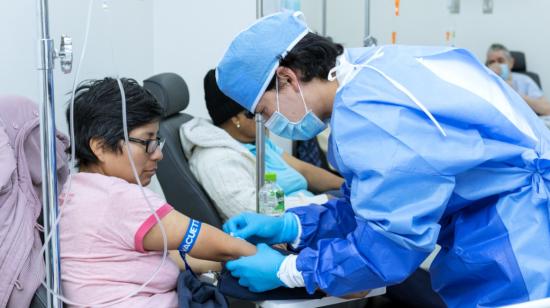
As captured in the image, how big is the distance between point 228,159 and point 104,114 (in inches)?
33.3

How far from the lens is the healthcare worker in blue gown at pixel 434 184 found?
1.26 metres

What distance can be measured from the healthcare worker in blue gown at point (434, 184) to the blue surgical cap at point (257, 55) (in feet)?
0.48

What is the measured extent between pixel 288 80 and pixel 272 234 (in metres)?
0.39

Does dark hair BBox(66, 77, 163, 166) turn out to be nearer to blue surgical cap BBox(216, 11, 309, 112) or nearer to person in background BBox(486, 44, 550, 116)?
blue surgical cap BBox(216, 11, 309, 112)

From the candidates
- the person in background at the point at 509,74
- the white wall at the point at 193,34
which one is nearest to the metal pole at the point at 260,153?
the white wall at the point at 193,34

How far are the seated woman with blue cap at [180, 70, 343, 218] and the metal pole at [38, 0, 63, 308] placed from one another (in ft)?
3.37

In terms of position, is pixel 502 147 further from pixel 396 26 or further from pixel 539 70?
pixel 539 70

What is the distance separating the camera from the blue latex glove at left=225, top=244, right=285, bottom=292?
4.80ft

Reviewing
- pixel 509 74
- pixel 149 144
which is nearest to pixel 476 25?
pixel 509 74

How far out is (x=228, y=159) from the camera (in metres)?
2.42

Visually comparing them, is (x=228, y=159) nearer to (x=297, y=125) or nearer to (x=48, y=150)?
(x=297, y=125)

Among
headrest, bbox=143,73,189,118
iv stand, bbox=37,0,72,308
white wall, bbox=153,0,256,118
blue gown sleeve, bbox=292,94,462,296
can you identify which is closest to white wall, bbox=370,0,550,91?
white wall, bbox=153,0,256,118

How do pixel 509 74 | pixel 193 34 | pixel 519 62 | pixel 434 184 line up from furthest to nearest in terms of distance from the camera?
pixel 519 62, pixel 509 74, pixel 193 34, pixel 434 184

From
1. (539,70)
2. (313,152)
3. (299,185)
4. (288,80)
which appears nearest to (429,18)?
(539,70)
